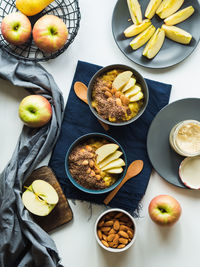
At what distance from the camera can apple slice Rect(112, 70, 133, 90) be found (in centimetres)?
136

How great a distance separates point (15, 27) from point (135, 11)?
49 centimetres

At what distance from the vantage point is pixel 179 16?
1.42m

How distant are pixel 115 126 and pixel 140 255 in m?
0.56

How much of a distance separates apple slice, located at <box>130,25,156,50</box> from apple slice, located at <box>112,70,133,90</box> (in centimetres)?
14

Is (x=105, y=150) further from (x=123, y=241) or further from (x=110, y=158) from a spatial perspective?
(x=123, y=241)

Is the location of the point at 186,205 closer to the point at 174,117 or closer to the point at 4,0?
the point at 174,117

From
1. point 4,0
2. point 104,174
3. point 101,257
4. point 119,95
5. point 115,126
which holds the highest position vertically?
point 4,0

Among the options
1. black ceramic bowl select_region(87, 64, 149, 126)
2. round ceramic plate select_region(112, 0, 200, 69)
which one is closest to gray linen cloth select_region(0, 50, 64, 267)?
black ceramic bowl select_region(87, 64, 149, 126)

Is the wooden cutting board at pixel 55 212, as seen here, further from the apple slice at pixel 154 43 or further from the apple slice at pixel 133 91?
the apple slice at pixel 154 43

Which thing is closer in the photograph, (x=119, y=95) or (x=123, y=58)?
(x=119, y=95)

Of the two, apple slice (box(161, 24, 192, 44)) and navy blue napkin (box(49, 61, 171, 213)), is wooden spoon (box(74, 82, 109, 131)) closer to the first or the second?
navy blue napkin (box(49, 61, 171, 213))

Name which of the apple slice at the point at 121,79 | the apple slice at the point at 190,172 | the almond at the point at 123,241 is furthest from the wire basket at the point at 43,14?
the almond at the point at 123,241

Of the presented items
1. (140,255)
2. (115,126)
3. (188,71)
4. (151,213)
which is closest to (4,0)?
(115,126)

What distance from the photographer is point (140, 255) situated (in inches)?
57.4
